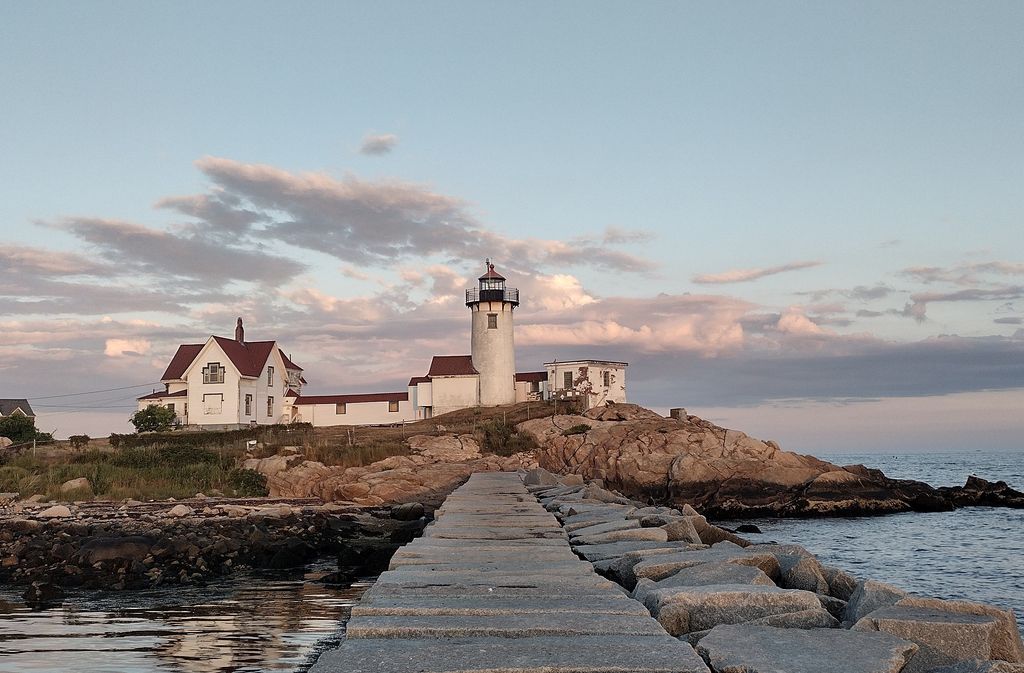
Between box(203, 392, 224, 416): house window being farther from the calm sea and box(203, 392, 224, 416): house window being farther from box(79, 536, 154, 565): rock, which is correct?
the calm sea

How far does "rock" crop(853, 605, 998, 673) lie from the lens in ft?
16.9

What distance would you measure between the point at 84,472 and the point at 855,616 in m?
28.0

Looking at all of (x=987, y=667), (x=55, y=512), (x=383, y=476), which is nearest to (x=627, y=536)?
(x=987, y=667)

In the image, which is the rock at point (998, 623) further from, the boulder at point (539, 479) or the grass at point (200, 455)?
the grass at point (200, 455)

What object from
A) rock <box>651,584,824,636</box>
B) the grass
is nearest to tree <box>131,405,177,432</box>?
the grass

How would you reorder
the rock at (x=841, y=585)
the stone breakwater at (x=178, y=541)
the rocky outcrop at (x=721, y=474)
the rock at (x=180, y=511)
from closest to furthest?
the rock at (x=841, y=585)
the stone breakwater at (x=178, y=541)
the rock at (x=180, y=511)
the rocky outcrop at (x=721, y=474)

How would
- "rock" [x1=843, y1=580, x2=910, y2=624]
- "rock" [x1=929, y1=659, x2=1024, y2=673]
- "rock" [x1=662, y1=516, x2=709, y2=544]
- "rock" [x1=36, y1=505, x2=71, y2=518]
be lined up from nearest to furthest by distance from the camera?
"rock" [x1=929, y1=659, x2=1024, y2=673] < "rock" [x1=843, y1=580, x2=910, y2=624] < "rock" [x1=662, y1=516, x2=709, y2=544] < "rock" [x1=36, y1=505, x2=71, y2=518]

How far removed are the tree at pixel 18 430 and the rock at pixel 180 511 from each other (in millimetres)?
26802

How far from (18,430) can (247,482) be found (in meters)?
25.0

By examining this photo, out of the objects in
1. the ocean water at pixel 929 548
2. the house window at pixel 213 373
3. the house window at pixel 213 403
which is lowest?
the ocean water at pixel 929 548

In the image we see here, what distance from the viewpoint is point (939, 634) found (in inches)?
206

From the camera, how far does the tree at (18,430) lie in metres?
44.9

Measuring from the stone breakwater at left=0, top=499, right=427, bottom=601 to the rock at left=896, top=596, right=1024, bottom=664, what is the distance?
9.92 metres

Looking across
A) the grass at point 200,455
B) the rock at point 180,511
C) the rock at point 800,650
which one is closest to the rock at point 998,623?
the rock at point 800,650
